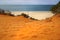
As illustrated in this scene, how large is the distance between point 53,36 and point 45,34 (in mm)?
233

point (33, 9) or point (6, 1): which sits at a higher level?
point (6, 1)

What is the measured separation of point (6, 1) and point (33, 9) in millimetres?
2068

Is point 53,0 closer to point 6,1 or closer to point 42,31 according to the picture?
point 6,1

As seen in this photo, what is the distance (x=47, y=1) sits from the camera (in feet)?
29.7

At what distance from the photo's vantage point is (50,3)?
9.07 meters

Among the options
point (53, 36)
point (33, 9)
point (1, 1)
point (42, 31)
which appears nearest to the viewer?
point (53, 36)

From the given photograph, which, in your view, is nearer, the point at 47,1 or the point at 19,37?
the point at 19,37

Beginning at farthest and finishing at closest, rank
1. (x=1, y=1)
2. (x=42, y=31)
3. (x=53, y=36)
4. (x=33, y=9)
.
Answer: (x=33, y=9) → (x=1, y=1) → (x=42, y=31) → (x=53, y=36)

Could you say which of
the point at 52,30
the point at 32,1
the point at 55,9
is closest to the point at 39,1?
the point at 32,1

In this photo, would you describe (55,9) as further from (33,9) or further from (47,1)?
(33,9)

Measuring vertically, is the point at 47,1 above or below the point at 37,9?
above

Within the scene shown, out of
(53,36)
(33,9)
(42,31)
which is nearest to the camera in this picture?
(53,36)

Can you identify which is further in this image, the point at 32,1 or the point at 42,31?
the point at 32,1

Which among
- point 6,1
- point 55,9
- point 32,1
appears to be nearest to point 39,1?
point 32,1
